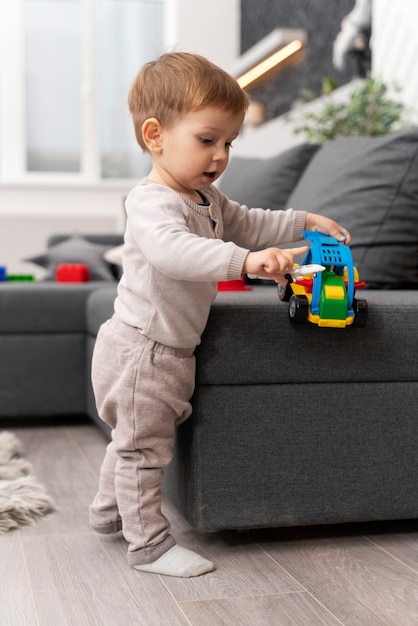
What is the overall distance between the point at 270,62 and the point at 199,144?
2.52 meters

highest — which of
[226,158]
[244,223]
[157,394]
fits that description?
[226,158]

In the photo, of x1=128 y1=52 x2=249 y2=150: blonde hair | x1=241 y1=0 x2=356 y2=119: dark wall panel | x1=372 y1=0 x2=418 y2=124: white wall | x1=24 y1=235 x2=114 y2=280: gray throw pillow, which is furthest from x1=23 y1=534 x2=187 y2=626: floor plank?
x1=241 y1=0 x2=356 y2=119: dark wall panel

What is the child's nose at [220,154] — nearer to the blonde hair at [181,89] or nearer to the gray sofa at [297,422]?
the blonde hair at [181,89]

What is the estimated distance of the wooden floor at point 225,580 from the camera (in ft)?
4.26

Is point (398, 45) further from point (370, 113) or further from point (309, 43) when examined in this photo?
point (309, 43)

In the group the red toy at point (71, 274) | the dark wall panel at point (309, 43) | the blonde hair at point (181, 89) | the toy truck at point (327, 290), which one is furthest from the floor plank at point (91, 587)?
the dark wall panel at point (309, 43)

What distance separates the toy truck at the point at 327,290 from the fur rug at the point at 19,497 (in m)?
0.75

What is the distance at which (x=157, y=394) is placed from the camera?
149cm

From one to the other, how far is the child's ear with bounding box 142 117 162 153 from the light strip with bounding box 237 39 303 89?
7.32ft

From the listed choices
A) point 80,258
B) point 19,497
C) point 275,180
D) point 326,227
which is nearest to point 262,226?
point 326,227

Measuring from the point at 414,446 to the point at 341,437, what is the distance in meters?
0.16

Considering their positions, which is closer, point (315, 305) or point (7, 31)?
point (315, 305)

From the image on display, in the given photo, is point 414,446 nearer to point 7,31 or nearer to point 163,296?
point 163,296

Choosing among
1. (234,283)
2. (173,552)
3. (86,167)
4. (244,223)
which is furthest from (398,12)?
(86,167)
